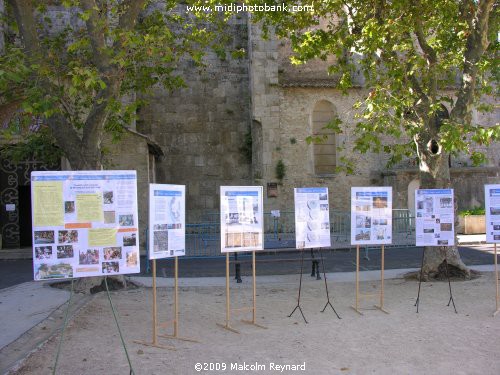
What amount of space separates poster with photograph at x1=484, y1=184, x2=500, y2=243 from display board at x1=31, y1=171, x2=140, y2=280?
5.73 meters

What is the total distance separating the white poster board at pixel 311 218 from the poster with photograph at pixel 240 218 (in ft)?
2.44

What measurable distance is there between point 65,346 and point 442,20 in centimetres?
1033

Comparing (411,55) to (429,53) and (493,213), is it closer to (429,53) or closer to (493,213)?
(429,53)

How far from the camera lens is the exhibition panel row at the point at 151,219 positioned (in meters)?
5.19

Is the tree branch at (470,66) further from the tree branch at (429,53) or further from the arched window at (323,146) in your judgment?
the arched window at (323,146)

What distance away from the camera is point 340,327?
722 cm

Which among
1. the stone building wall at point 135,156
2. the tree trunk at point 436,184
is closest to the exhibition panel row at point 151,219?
the tree trunk at point 436,184

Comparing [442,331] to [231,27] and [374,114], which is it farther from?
[231,27]

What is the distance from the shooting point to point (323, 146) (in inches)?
856

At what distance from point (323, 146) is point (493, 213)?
13.8 metres

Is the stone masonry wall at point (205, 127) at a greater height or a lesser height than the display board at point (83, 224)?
greater

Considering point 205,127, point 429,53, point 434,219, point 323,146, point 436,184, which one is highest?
point 205,127

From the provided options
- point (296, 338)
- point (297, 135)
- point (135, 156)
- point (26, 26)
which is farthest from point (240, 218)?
point (297, 135)

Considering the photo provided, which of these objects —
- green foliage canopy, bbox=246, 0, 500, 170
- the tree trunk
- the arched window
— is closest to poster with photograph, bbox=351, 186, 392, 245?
green foliage canopy, bbox=246, 0, 500, 170
